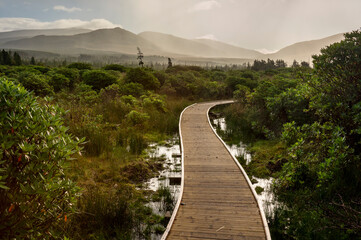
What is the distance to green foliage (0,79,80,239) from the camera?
91.8 inches

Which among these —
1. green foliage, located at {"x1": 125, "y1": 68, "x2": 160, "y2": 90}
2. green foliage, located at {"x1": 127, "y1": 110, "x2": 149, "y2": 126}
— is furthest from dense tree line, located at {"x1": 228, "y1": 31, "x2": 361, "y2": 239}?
green foliage, located at {"x1": 125, "y1": 68, "x2": 160, "y2": 90}

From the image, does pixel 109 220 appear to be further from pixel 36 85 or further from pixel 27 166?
pixel 36 85

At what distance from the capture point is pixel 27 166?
2.40m

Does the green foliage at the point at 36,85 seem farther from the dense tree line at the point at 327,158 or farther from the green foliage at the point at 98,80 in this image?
the dense tree line at the point at 327,158

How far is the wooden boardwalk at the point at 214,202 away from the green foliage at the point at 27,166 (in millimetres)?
1588

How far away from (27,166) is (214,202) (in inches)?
116

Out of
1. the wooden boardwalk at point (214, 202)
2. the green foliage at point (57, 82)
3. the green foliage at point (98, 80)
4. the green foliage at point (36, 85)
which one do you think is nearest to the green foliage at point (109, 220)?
the wooden boardwalk at point (214, 202)

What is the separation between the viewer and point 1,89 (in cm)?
241

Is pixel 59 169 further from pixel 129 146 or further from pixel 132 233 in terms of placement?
pixel 129 146

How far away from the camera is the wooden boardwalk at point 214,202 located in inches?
135

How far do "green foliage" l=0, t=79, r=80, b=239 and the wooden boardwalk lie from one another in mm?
1588

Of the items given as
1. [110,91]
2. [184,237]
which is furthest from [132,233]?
[110,91]

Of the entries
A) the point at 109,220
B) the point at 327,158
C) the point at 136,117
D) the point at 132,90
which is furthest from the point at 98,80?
the point at 327,158

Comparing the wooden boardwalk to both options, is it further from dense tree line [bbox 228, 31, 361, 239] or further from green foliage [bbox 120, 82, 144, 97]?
green foliage [bbox 120, 82, 144, 97]
